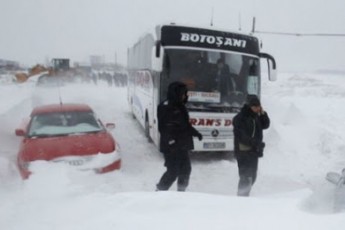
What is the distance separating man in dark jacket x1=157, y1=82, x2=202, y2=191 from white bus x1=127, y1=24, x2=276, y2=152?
3.49 m

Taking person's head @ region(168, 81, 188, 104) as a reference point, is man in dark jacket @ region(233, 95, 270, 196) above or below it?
below

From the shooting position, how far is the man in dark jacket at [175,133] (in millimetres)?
6432

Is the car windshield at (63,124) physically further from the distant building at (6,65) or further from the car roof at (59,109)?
the distant building at (6,65)

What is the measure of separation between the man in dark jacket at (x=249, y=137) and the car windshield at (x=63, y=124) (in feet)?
11.6

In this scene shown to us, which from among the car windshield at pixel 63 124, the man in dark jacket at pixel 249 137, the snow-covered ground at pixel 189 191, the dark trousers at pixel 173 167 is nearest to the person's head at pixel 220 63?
the snow-covered ground at pixel 189 191

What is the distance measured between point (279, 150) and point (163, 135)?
6.19 meters

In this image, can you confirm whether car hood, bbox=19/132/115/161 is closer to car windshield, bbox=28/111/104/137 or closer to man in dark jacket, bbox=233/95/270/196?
car windshield, bbox=28/111/104/137

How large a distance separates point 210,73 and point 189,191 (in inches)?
141

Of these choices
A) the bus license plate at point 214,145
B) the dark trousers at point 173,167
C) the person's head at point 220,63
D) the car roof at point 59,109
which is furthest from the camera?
the person's head at point 220,63

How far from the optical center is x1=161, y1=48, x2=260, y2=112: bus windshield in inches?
402

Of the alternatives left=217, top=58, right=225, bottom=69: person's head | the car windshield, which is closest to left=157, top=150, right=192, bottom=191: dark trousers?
the car windshield

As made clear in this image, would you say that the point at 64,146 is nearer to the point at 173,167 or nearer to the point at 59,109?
the point at 59,109

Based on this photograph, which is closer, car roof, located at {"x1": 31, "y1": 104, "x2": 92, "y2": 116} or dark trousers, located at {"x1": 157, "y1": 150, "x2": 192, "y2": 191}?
dark trousers, located at {"x1": 157, "y1": 150, "x2": 192, "y2": 191}

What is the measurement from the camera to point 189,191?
25.6 ft
